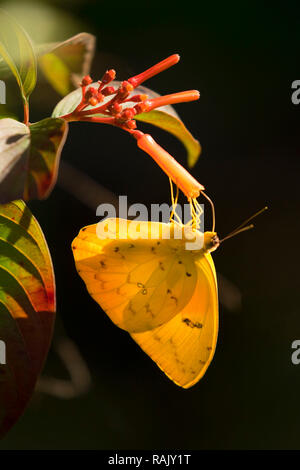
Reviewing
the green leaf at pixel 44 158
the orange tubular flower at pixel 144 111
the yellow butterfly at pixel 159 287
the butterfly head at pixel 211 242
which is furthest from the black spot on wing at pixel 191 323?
the green leaf at pixel 44 158

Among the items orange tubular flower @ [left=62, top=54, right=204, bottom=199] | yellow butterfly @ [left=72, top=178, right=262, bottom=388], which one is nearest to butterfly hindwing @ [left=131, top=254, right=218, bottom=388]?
yellow butterfly @ [left=72, top=178, right=262, bottom=388]

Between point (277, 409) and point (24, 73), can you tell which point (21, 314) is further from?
point (277, 409)

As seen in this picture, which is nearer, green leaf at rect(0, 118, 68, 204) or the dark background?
green leaf at rect(0, 118, 68, 204)

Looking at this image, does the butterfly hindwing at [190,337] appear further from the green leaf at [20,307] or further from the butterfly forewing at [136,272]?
the green leaf at [20,307]

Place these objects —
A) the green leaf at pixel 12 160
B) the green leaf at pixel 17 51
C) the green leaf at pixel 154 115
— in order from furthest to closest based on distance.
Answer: the green leaf at pixel 154 115 → the green leaf at pixel 17 51 → the green leaf at pixel 12 160

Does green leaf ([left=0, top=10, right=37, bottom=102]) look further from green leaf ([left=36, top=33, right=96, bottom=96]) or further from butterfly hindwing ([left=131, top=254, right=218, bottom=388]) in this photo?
butterfly hindwing ([left=131, top=254, right=218, bottom=388])

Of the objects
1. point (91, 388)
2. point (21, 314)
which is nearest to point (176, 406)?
point (91, 388)
